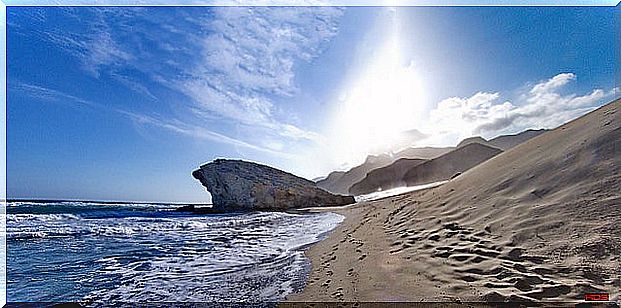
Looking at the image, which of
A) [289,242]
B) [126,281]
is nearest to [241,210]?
[289,242]

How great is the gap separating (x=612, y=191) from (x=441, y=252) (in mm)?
1327

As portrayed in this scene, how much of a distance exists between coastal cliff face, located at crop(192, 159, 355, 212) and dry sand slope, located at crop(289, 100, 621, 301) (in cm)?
1126

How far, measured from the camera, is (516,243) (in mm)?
2303

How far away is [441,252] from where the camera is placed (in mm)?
2541

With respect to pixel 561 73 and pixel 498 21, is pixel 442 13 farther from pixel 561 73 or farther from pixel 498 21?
pixel 561 73

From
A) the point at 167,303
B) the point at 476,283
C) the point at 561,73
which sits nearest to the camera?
the point at 476,283

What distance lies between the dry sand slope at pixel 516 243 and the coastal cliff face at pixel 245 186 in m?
11.3

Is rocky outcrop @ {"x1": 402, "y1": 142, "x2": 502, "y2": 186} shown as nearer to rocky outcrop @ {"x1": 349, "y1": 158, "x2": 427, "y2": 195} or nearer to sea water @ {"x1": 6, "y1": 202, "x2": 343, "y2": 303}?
rocky outcrop @ {"x1": 349, "y1": 158, "x2": 427, "y2": 195}

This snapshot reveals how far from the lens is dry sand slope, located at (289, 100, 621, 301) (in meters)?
1.83

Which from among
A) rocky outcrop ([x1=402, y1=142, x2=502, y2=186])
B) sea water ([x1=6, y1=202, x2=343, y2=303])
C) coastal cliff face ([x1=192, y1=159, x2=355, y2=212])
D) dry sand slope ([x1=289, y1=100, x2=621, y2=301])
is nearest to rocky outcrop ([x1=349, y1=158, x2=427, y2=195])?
rocky outcrop ([x1=402, y1=142, x2=502, y2=186])

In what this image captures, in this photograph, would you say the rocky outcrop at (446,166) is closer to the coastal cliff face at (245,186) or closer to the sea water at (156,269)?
the coastal cliff face at (245,186)

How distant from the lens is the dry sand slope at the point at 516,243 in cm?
183

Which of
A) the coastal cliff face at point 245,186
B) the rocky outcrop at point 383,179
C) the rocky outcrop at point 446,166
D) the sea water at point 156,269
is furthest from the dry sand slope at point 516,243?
the rocky outcrop at point 383,179

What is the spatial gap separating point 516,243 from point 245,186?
13.1m
